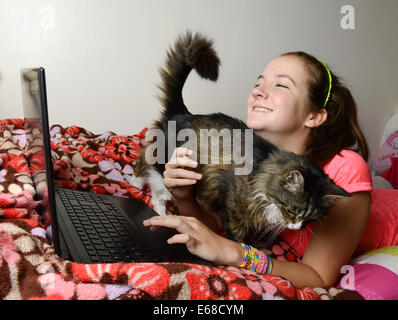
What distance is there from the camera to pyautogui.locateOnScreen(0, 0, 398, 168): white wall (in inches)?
78.1

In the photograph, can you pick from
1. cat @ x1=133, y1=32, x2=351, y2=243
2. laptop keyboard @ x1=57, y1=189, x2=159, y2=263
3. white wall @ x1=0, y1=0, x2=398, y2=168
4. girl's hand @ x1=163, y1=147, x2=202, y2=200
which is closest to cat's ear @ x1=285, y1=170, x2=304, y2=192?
cat @ x1=133, y1=32, x2=351, y2=243

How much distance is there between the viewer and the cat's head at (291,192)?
2.43 ft

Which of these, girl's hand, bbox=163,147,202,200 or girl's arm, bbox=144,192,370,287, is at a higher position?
girl's hand, bbox=163,147,202,200

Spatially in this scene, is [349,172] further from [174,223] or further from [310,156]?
[174,223]

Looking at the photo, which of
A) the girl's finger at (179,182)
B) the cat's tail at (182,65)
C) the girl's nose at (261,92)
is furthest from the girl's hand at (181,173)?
the cat's tail at (182,65)

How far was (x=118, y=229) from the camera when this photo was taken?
758 mm

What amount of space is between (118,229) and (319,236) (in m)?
0.50

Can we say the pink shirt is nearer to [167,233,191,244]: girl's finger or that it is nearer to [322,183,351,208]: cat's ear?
[322,183,351,208]: cat's ear

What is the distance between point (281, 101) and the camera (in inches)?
32.1

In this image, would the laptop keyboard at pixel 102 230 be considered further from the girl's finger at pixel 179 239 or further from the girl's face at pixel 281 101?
the girl's face at pixel 281 101

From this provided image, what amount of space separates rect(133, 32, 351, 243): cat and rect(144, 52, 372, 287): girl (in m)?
0.06

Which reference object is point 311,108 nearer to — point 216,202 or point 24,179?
point 216,202

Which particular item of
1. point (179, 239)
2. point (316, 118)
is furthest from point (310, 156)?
point (179, 239)
